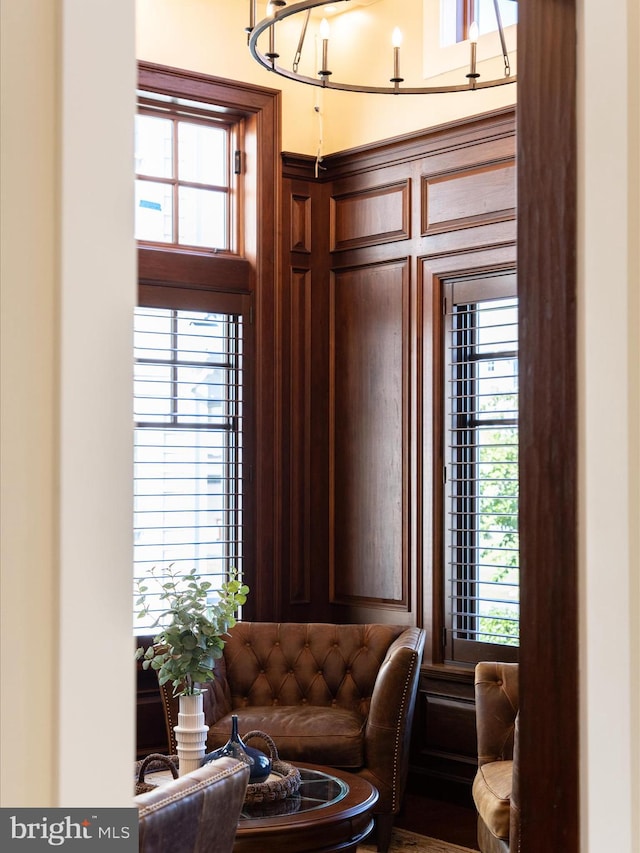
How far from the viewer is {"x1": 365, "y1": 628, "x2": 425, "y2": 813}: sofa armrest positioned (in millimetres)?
4082

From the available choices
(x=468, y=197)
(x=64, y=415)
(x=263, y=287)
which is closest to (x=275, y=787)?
(x=263, y=287)

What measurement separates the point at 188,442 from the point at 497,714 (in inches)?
71.6

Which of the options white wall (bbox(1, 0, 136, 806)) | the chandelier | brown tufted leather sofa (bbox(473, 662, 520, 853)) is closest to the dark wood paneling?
white wall (bbox(1, 0, 136, 806))

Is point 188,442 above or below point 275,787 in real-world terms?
above

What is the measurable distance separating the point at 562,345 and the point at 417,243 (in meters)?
3.67

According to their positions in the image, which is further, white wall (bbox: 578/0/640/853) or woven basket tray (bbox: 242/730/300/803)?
woven basket tray (bbox: 242/730/300/803)

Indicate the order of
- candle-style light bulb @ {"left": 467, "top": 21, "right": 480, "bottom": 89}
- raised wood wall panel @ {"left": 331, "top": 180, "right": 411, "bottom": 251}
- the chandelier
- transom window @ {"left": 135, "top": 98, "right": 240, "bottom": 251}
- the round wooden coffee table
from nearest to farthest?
1. the chandelier
2. the round wooden coffee table
3. candle-style light bulb @ {"left": 467, "top": 21, "right": 480, "bottom": 89}
4. transom window @ {"left": 135, "top": 98, "right": 240, "bottom": 251}
5. raised wood wall panel @ {"left": 331, "top": 180, "right": 411, "bottom": 251}

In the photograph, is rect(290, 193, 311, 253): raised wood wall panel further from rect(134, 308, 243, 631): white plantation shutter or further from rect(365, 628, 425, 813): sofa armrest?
rect(365, 628, 425, 813): sofa armrest

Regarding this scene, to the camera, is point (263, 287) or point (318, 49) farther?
point (318, 49)

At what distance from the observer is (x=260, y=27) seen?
111 inches

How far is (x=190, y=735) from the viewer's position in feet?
11.5

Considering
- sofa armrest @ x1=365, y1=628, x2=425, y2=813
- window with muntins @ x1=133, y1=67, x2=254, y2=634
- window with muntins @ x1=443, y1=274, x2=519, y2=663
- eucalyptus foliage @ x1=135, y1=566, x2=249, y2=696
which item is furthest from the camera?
window with muntins @ x1=133, y1=67, x2=254, y2=634

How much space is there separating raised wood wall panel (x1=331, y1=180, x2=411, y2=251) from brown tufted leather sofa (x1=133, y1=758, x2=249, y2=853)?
3082mm

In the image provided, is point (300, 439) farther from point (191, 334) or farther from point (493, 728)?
point (493, 728)
